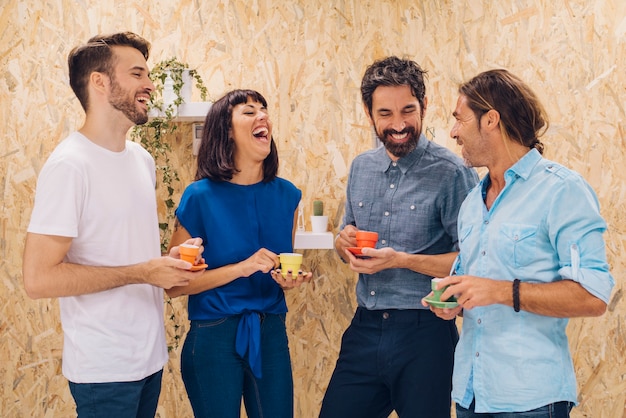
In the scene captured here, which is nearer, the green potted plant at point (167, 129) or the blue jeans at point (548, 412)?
the blue jeans at point (548, 412)

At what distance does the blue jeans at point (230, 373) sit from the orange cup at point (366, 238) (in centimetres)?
43

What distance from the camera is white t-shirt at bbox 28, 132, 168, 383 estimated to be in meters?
2.05

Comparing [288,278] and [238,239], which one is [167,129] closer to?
[238,239]

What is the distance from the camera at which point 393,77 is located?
8.17ft

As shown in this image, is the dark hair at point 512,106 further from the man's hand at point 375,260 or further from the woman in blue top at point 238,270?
the woman in blue top at point 238,270

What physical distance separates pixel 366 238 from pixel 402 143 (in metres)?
0.42

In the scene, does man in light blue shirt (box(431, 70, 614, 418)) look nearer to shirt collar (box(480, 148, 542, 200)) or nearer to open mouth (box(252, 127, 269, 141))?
shirt collar (box(480, 148, 542, 200))

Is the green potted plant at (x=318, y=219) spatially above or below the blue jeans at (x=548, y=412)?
above

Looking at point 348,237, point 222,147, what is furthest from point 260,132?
point 348,237

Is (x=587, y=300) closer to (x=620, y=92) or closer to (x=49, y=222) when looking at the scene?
(x=49, y=222)

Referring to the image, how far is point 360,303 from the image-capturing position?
2.54m

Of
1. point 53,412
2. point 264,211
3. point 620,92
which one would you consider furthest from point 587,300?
point 53,412

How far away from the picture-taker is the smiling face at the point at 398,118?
8.16ft

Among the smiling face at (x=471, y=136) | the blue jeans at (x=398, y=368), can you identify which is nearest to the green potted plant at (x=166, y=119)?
the blue jeans at (x=398, y=368)
